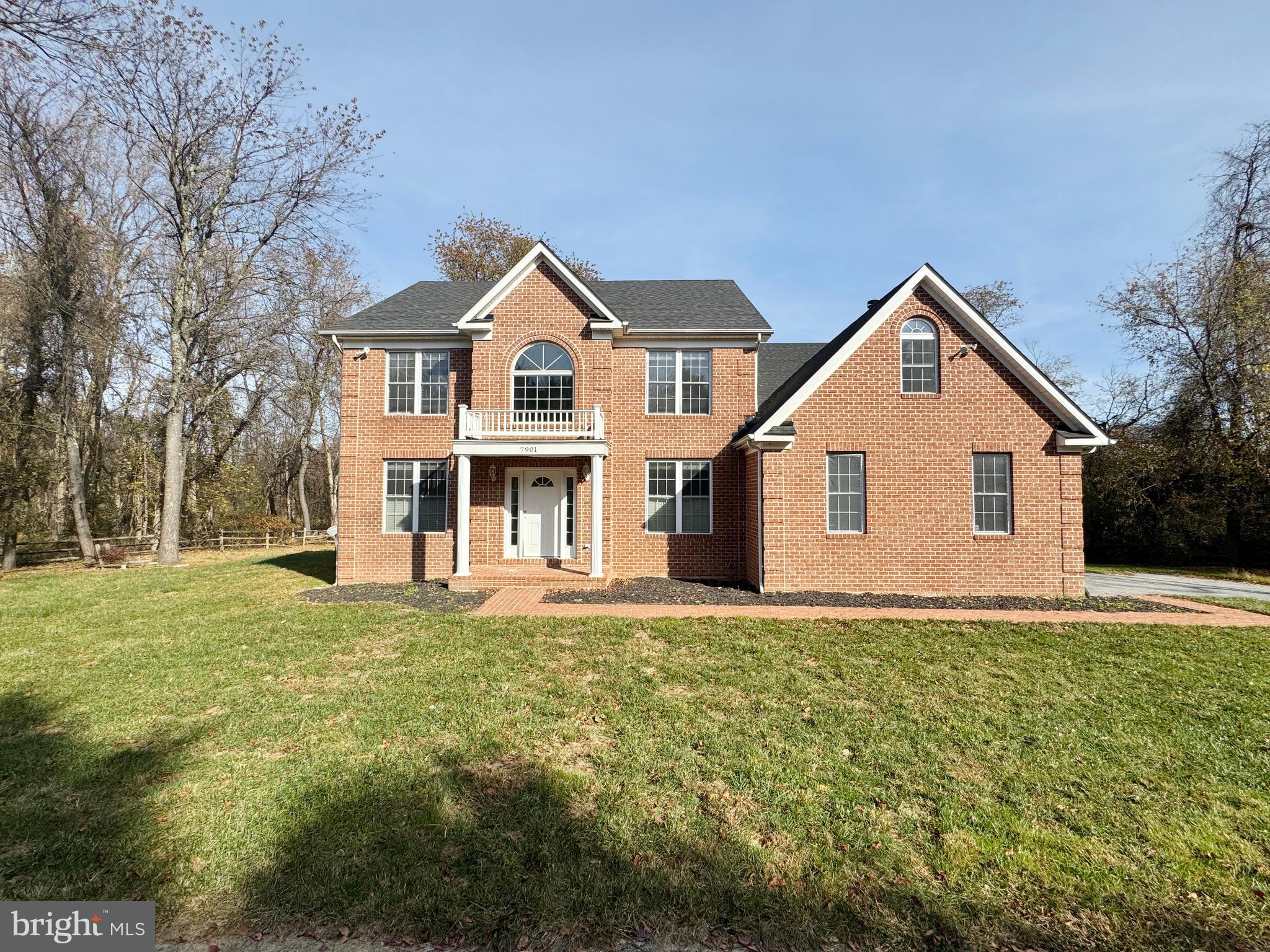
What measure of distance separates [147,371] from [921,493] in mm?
31499

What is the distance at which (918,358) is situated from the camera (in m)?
12.9

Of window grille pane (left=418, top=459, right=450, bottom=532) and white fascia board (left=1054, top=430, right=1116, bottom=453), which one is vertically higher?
white fascia board (left=1054, top=430, right=1116, bottom=453)

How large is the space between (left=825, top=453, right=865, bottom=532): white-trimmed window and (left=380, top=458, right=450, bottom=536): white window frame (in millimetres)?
10190

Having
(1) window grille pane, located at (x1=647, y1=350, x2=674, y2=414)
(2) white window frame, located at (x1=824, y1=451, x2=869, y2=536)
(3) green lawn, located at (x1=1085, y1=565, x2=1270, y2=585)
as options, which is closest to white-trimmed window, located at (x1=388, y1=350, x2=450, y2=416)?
(1) window grille pane, located at (x1=647, y1=350, x2=674, y2=414)

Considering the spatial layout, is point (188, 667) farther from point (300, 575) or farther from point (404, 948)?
point (300, 575)

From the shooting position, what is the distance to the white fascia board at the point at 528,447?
44.3ft

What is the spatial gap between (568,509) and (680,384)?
4.79 metres

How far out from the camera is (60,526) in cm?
2669

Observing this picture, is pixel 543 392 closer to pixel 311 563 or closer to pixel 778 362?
pixel 778 362

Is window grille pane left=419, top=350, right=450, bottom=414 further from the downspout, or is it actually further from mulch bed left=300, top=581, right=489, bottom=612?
the downspout

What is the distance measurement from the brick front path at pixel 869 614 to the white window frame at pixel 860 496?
2.18 metres

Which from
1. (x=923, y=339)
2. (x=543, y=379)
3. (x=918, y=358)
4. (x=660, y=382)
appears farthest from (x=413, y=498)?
(x=923, y=339)

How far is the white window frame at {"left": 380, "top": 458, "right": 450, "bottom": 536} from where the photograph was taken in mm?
15055

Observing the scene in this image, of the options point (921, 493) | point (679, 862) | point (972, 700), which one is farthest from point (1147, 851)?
point (921, 493)
